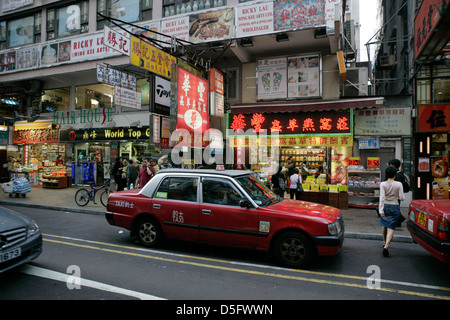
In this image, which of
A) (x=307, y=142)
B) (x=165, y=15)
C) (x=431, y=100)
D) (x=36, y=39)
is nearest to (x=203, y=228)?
(x=307, y=142)

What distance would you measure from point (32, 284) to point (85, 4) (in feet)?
56.5

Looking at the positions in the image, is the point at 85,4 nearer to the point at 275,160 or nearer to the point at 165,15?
the point at 165,15

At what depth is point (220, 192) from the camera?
18.1ft

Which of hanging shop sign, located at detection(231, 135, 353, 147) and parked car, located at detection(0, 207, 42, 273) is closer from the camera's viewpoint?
parked car, located at detection(0, 207, 42, 273)

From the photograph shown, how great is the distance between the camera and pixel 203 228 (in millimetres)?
5453

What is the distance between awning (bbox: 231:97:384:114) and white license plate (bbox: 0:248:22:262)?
33.8ft

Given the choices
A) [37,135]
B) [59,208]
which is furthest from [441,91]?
[37,135]

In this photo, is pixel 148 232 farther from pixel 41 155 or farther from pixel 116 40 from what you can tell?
pixel 41 155

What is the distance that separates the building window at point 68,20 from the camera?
16312 millimetres

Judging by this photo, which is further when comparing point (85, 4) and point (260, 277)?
point (85, 4)

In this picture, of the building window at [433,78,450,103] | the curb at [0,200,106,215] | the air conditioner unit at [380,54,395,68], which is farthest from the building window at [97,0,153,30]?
the building window at [433,78,450,103]

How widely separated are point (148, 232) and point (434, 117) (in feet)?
37.7

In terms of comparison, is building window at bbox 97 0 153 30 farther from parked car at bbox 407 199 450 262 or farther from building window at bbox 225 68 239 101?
parked car at bbox 407 199 450 262

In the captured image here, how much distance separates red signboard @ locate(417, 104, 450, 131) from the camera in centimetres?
1103
